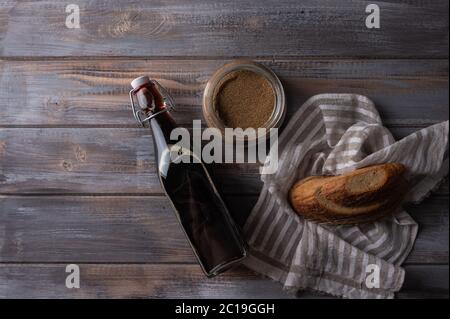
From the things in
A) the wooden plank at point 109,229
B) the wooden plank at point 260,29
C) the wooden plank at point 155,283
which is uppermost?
the wooden plank at point 260,29

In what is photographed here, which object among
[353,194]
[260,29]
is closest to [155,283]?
[353,194]

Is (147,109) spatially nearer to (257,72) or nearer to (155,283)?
(257,72)

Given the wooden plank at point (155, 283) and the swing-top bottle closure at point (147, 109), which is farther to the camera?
the wooden plank at point (155, 283)

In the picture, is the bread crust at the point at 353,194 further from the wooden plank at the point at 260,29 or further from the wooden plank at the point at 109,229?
the wooden plank at the point at 260,29

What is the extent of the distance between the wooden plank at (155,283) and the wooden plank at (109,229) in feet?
0.06

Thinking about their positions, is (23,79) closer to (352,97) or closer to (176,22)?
(176,22)

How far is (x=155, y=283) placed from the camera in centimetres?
98

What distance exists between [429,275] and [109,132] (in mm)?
702

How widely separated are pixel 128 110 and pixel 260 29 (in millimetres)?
311

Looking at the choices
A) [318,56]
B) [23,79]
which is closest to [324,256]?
[318,56]

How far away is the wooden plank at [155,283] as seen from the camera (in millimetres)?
970

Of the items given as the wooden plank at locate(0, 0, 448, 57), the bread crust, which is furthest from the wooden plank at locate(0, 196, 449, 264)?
the wooden plank at locate(0, 0, 448, 57)

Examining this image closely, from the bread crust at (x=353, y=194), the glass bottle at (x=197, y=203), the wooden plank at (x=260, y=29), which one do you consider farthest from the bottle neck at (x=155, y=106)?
the bread crust at (x=353, y=194)

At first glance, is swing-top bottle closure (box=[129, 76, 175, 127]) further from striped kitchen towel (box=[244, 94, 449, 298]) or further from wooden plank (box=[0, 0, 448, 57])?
striped kitchen towel (box=[244, 94, 449, 298])
